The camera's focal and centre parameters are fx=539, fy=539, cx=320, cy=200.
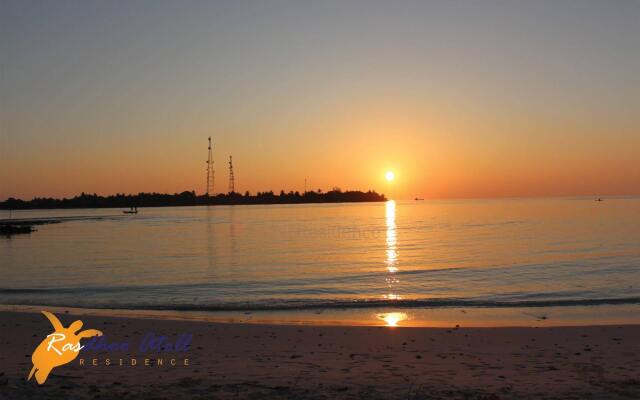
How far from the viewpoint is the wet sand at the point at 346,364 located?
9.12 meters

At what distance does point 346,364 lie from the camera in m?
11.3

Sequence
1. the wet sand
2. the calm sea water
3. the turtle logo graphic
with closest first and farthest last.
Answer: the wet sand, the turtle logo graphic, the calm sea water

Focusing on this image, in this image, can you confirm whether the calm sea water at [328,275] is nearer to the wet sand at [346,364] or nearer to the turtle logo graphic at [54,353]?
the wet sand at [346,364]

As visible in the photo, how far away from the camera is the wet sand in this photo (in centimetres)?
912

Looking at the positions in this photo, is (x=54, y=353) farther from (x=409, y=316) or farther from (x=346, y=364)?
(x=409, y=316)

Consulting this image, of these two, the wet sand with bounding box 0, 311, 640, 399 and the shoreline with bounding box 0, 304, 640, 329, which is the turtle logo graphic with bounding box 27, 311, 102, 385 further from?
the shoreline with bounding box 0, 304, 640, 329

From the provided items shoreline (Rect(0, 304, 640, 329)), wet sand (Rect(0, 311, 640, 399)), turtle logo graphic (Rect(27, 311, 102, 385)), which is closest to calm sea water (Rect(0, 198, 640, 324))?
shoreline (Rect(0, 304, 640, 329))

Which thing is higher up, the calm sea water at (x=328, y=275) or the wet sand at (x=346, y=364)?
the wet sand at (x=346, y=364)

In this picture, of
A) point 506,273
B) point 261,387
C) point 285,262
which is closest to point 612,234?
point 506,273

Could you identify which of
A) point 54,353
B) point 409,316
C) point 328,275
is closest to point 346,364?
point 54,353

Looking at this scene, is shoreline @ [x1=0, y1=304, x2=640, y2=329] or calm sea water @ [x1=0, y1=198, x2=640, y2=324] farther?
calm sea water @ [x1=0, y1=198, x2=640, y2=324]

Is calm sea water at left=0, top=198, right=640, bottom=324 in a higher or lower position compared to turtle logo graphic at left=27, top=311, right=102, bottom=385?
lower

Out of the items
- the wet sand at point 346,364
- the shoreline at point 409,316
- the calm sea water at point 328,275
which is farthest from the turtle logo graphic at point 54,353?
the calm sea water at point 328,275

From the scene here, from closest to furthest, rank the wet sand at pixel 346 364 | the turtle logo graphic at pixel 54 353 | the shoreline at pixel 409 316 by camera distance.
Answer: the wet sand at pixel 346 364, the turtle logo graphic at pixel 54 353, the shoreline at pixel 409 316
